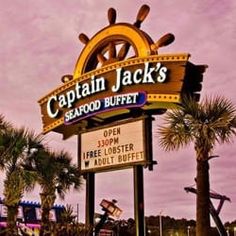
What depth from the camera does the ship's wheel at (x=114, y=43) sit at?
18.8 meters

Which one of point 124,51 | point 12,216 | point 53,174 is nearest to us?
point 12,216

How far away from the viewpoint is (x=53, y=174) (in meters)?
23.9

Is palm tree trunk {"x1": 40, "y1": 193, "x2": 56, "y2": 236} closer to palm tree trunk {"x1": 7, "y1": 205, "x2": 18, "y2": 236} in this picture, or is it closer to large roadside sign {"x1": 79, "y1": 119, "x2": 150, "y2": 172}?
palm tree trunk {"x1": 7, "y1": 205, "x2": 18, "y2": 236}

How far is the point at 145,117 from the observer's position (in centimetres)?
1862

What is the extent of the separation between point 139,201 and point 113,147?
8.50 ft

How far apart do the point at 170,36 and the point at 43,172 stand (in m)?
8.85

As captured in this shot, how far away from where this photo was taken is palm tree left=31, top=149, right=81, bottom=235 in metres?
22.6

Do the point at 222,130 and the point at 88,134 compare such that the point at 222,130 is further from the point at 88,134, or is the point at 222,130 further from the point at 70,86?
the point at 70,86

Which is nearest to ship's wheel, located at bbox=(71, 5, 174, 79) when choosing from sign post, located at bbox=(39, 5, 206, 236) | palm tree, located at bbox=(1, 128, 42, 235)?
sign post, located at bbox=(39, 5, 206, 236)

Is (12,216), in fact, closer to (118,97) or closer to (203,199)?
(118,97)

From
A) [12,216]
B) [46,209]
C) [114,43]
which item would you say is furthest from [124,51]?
[12,216]

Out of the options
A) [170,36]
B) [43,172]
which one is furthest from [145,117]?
[43,172]

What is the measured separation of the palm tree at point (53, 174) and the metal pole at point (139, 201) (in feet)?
13.8

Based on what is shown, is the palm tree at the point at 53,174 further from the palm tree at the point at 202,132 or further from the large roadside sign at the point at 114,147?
the palm tree at the point at 202,132
